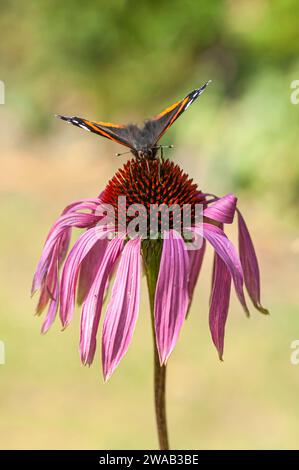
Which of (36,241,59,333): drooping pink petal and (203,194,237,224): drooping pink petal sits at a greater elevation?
(203,194,237,224): drooping pink petal

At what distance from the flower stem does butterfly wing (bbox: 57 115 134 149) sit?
0.51ft

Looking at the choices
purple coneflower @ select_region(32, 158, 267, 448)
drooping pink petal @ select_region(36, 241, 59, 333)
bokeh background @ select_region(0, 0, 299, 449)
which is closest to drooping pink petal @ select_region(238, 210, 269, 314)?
purple coneflower @ select_region(32, 158, 267, 448)

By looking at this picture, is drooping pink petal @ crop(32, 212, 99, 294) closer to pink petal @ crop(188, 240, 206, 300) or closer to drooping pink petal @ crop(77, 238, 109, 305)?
drooping pink petal @ crop(77, 238, 109, 305)

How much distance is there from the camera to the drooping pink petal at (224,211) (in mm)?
941

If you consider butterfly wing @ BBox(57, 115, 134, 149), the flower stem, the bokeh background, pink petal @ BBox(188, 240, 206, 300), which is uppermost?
the bokeh background

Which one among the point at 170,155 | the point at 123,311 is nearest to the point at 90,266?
the point at 123,311

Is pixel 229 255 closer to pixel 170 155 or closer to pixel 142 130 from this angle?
pixel 142 130

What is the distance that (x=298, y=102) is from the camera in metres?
3.21

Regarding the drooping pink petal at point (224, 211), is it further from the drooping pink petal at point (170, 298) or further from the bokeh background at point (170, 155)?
the bokeh background at point (170, 155)

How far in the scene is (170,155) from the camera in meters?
3.94

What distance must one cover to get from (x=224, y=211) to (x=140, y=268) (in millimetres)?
143

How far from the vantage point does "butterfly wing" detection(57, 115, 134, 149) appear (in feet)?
3.14
